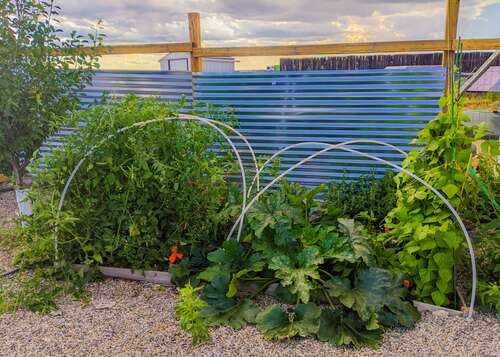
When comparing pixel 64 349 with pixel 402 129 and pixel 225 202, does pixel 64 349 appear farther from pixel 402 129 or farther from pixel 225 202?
pixel 402 129

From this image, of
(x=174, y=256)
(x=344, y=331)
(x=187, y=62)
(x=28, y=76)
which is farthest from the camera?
(x=187, y=62)

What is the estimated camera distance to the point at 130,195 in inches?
121

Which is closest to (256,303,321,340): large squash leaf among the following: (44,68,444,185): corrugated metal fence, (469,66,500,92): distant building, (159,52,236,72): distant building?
(44,68,444,185): corrugated metal fence

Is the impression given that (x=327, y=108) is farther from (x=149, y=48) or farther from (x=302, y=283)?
(x=302, y=283)

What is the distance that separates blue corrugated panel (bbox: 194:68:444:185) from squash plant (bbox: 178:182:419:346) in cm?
A: 160

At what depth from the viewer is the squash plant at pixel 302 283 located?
2.42 meters

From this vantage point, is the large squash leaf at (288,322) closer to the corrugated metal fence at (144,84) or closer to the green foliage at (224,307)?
the green foliage at (224,307)

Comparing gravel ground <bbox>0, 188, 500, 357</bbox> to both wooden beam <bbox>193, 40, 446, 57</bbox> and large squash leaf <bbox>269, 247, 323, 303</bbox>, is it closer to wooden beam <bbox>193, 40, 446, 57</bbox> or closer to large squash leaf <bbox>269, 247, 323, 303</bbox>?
large squash leaf <bbox>269, 247, 323, 303</bbox>

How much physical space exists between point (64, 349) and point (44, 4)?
9.77 feet

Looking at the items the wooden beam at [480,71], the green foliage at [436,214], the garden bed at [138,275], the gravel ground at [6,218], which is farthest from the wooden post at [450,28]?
the gravel ground at [6,218]

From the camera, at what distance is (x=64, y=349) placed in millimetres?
2379

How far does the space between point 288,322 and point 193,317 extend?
524 mm

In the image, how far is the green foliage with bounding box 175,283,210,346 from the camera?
7.87 feet

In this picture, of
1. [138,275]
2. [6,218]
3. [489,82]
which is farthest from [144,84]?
[489,82]
